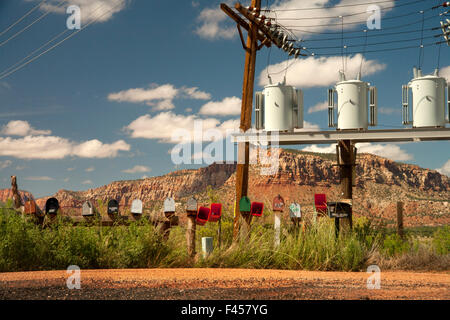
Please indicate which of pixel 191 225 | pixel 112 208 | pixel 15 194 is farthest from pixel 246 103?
pixel 15 194

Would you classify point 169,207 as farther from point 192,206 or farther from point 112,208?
point 112,208

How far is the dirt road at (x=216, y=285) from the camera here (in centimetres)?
660

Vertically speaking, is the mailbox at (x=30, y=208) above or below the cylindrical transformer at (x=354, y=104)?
below

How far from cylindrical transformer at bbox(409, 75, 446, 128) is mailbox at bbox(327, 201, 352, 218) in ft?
10.4

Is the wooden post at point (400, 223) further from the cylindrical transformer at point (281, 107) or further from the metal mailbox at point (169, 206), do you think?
the metal mailbox at point (169, 206)

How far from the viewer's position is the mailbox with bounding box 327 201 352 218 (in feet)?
37.0

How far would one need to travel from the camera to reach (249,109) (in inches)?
523

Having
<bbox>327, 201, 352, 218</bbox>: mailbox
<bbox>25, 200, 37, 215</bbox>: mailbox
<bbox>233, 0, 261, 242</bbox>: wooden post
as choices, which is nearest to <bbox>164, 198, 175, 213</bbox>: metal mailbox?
<bbox>233, 0, 261, 242</bbox>: wooden post

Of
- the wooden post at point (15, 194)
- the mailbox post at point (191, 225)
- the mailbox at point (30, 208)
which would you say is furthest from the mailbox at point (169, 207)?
the wooden post at point (15, 194)

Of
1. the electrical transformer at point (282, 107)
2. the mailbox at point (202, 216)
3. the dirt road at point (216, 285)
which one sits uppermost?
the electrical transformer at point (282, 107)

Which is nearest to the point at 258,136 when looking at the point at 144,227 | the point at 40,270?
the point at 144,227

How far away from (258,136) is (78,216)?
5.16 metres

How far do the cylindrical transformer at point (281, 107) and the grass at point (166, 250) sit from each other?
10.2 feet

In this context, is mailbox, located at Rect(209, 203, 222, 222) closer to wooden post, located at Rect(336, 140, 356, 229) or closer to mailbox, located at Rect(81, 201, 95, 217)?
mailbox, located at Rect(81, 201, 95, 217)
